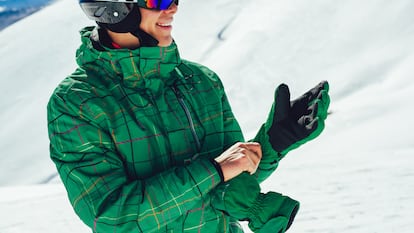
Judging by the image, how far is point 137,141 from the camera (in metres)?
1.62

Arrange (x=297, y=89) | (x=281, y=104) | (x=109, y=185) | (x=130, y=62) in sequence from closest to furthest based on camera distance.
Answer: (x=109, y=185)
(x=130, y=62)
(x=281, y=104)
(x=297, y=89)

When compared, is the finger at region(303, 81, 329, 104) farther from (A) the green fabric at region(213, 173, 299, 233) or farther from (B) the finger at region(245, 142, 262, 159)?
(A) the green fabric at region(213, 173, 299, 233)

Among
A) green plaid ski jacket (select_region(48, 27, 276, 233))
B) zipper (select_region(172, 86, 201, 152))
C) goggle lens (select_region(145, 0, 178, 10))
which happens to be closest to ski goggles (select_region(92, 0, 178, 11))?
goggle lens (select_region(145, 0, 178, 10))

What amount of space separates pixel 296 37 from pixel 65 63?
21.6 feet

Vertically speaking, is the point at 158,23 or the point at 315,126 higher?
the point at 158,23

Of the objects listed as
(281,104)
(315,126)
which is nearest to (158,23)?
(281,104)

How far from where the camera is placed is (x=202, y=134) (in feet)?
5.81

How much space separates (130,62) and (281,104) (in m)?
0.49

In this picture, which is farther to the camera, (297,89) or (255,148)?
(297,89)

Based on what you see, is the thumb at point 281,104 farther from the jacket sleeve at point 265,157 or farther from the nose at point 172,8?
the nose at point 172,8

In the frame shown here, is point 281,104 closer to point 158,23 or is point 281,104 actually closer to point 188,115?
point 188,115

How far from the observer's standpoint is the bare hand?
5.27 ft

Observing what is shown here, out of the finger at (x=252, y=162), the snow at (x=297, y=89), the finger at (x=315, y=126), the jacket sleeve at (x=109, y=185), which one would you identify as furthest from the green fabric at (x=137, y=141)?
the snow at (x=297, y=89)

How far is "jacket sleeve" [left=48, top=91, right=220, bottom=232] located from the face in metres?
0.34
